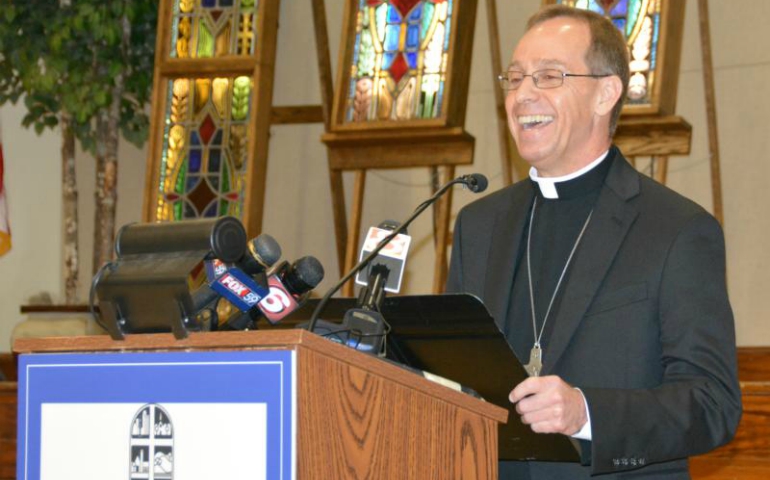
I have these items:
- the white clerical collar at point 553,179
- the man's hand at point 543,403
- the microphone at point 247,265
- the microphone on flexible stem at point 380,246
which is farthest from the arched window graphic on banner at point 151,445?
the white clerical collar at point 553,179

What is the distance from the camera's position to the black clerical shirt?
260 cm

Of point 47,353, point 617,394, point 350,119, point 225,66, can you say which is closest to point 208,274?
point 47,353

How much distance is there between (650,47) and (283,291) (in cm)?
353

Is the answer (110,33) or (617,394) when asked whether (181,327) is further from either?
(110,33)

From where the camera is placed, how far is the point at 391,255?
214 cm

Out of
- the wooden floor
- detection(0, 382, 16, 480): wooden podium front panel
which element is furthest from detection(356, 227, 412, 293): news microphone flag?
detection(0, 382, 16, 480): wooden podium front panel

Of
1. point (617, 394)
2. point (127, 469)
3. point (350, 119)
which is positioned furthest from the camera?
point (350, 119)

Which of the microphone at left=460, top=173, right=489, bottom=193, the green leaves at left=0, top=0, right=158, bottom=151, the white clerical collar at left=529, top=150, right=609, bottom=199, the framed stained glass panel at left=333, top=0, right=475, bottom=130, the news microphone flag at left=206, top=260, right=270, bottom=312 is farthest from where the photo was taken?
the green leaves at left=0, top=0, right=158, bottom=151

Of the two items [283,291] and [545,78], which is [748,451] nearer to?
[545,78]

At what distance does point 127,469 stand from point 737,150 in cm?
502

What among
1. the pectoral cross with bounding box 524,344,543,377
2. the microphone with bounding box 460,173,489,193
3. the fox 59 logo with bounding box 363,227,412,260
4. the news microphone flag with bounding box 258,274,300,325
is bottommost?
the pectoral cross with bounding box 524,344,543,377

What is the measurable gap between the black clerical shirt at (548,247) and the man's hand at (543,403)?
507 mm

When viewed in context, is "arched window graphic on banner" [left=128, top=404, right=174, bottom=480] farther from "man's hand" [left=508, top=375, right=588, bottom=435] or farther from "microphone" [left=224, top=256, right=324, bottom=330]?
"man's hand" [left=508, top=375, right=588, bottom=435]

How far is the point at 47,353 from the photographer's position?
191 centimetres
